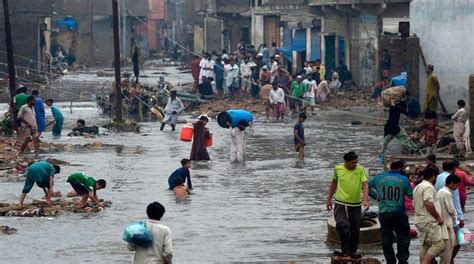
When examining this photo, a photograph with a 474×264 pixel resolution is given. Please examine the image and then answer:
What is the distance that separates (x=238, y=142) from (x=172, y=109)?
7.57 m

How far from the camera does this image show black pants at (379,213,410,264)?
15.0 meters

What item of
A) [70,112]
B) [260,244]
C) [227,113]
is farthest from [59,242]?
[70,112]

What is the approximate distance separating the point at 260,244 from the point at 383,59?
25.7 metres

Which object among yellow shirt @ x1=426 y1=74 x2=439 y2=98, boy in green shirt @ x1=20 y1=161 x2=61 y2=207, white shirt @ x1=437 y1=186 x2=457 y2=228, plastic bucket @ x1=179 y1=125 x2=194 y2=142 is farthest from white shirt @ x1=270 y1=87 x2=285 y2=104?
white shirt @ x1=437 y1=186 x2=457 y2=228

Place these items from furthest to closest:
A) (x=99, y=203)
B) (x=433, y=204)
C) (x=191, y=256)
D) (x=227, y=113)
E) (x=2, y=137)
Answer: (x=2, y=137) < (x=227, y=113) < (x=99, y=203) < (x=191, y=256) < (x=433, y=204)

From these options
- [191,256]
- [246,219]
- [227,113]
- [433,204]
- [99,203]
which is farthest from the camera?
[227,113]

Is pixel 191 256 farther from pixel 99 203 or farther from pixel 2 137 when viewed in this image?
pixel 2 137

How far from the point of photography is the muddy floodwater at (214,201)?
16.8 meters

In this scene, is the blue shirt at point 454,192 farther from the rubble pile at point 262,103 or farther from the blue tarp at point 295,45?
the blue tarp at point 295,45

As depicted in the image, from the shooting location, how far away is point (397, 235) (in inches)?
595

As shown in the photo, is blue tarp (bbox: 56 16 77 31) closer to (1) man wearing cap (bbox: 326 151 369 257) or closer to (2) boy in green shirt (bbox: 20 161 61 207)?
(2) boy in green shirt (bbox: 20 161 61 207)

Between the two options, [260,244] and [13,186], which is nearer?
[260,244]

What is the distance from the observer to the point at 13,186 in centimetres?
2388

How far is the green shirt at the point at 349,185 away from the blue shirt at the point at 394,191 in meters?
0.57
